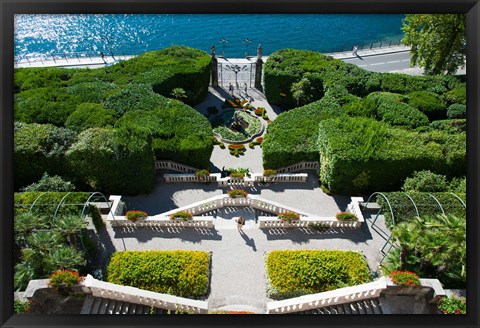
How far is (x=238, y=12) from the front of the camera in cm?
966

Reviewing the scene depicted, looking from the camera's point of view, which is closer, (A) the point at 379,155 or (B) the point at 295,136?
(A) the point at 379,155

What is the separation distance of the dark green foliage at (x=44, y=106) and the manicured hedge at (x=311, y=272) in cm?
2058

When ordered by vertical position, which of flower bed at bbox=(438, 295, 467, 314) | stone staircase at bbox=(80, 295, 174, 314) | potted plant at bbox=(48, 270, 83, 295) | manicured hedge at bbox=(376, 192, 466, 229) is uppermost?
manicured hedge at bbox=(376, 192, 466, 229)

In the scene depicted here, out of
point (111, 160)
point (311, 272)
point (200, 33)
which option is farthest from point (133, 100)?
point (200, 33)

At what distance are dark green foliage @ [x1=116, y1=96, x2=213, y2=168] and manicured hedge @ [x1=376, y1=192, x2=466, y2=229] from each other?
1439 centimetres

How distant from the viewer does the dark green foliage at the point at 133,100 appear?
1199 inches

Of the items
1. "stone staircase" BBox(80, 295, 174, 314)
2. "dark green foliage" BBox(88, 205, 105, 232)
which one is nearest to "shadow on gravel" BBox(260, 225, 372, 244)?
"stone staircase" BBox(80, 295, 174, 314)

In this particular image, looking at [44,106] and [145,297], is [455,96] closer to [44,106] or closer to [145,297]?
[145,297]

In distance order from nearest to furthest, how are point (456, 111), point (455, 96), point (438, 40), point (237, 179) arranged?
point (237, 179), point (456, 111), point (455, 96), point (438, 40)

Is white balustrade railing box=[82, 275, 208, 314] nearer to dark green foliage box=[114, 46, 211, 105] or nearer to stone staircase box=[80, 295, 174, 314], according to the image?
stone staircase box=[80, 295, 174, 314]

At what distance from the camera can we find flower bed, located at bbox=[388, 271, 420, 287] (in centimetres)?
1653

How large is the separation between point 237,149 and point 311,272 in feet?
56.6

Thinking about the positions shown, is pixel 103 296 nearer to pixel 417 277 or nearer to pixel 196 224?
pixel 196 224

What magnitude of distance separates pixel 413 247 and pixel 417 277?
1389 millimetres
